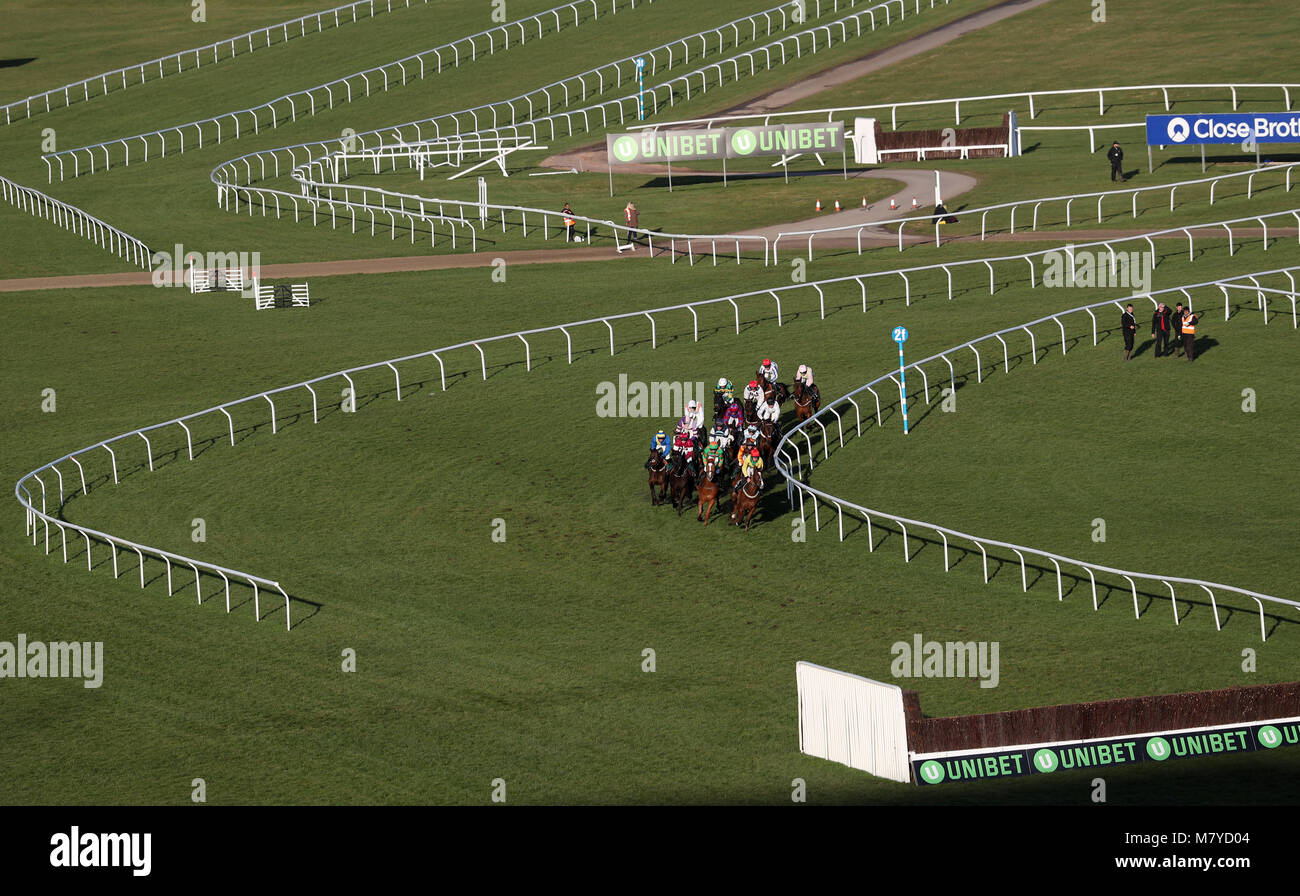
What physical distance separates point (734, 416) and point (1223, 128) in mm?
29607

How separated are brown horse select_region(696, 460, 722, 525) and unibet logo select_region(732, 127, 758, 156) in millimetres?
30667

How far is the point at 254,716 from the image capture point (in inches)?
895

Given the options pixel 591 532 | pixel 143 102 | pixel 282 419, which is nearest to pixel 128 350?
pixel 282 419

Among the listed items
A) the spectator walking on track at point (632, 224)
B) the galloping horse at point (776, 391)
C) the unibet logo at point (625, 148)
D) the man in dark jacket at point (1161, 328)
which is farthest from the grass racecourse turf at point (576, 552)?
the unibet logo at point (625, 148)

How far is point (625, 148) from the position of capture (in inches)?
2319

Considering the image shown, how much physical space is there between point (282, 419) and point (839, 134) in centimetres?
2860

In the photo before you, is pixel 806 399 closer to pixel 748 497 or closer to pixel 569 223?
pixel 748 497

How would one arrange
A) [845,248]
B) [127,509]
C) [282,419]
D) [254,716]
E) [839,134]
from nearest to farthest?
1. [254,716]
2. [127,509]
3. [282,419]
4. [845,248]
5. [839,134]

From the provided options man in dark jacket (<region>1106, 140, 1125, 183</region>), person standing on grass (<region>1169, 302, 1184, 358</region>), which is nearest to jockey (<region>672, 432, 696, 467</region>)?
person standing on grass (<region>1169, 302, 1184, 358</region>)

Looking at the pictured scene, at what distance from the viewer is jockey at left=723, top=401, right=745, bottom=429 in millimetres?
30906

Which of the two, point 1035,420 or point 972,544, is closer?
point 972,544

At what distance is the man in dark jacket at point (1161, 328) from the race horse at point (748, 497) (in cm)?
1241

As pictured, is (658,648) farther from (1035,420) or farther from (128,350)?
(128,350)

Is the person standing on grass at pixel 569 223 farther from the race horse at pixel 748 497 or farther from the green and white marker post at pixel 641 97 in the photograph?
the race horse at pixel 748 497
